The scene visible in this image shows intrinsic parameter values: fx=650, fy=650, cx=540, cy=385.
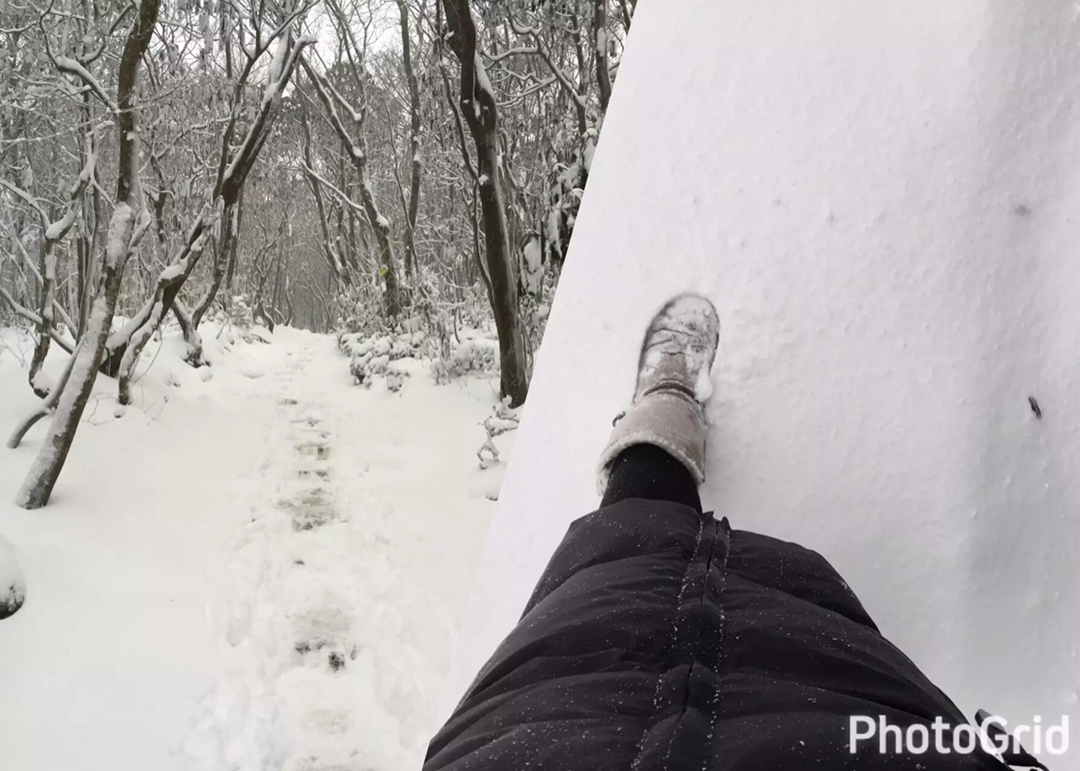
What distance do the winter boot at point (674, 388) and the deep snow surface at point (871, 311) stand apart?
0.15 ft

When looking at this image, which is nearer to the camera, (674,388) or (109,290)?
(674,388)

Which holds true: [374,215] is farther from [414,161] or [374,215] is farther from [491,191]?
[491,191]

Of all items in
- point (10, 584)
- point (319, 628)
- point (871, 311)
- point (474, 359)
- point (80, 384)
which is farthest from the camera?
point (474, 359)

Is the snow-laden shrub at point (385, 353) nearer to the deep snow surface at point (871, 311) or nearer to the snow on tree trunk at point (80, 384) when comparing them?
the snow on tree trunk at point (80, 384)

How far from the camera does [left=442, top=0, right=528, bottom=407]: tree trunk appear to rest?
3398 millimetres

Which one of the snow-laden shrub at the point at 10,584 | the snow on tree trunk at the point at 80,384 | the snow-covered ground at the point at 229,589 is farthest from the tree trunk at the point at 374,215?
the snow-laden shrub at the point at 10,584

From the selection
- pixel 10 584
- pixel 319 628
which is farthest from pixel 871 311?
pixel 10 584

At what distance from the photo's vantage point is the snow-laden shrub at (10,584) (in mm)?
2111

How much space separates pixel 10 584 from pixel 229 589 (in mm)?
706

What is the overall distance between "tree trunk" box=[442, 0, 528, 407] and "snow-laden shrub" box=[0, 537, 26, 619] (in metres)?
2.45

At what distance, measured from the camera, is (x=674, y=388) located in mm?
1606

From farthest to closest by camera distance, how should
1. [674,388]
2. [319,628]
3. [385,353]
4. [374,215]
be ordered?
[374,215] < [385,353] < [319,628] < [674,388]

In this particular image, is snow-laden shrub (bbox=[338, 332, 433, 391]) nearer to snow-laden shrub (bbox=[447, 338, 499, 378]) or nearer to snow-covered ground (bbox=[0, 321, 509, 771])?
snow-laden shrub (bbox=[447, 338, 499, 378])

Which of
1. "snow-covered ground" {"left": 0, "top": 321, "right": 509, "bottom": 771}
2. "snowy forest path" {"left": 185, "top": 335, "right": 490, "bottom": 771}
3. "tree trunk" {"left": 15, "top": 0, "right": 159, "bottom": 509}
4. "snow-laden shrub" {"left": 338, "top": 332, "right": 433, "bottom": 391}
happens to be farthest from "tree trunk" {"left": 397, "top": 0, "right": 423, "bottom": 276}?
"tree trunk" {"left": 15, "top": 0, "right": 159, "bottom": 509}
